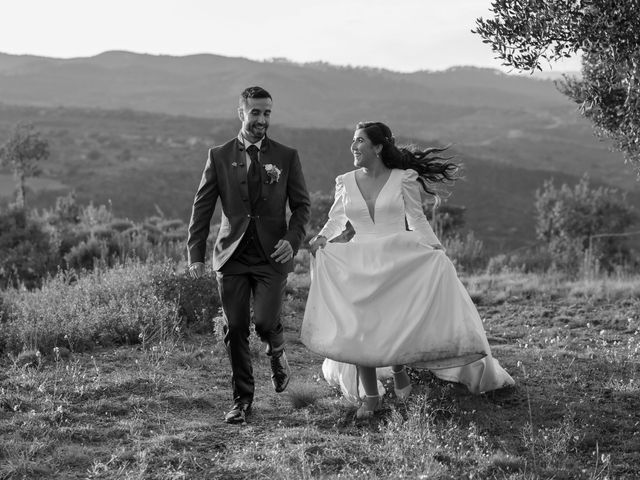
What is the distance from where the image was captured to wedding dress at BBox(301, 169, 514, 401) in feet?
21.6

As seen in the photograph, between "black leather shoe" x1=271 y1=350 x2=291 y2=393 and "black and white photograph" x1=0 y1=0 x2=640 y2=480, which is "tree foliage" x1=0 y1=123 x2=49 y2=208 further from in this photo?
→ "black leather shoe" x1=271 y1=350 x2=291 y2=393

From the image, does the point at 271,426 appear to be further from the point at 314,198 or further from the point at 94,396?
the point at 314,198

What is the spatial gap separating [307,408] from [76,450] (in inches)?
77.9

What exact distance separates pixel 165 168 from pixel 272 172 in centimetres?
6574

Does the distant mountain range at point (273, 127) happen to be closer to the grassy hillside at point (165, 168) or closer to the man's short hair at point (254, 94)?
the grassy hillside at point (165, 168)

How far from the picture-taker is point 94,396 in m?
7.26

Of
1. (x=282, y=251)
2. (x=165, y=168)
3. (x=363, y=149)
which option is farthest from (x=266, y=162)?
(x=165, y=168)

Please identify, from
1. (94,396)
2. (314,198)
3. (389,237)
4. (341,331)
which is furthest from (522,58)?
(314,198)

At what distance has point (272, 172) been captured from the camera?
6.72 m

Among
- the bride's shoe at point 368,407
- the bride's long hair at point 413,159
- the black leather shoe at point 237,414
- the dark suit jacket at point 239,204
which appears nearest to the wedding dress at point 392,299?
the bride's long hair at point 413,159

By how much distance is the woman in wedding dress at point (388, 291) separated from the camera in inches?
260

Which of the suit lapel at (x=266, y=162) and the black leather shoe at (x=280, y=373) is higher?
the suit lapel at (x=266, y=162)

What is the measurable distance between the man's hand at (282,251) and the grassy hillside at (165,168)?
1770 inches

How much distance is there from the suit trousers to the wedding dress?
1.33 ft
